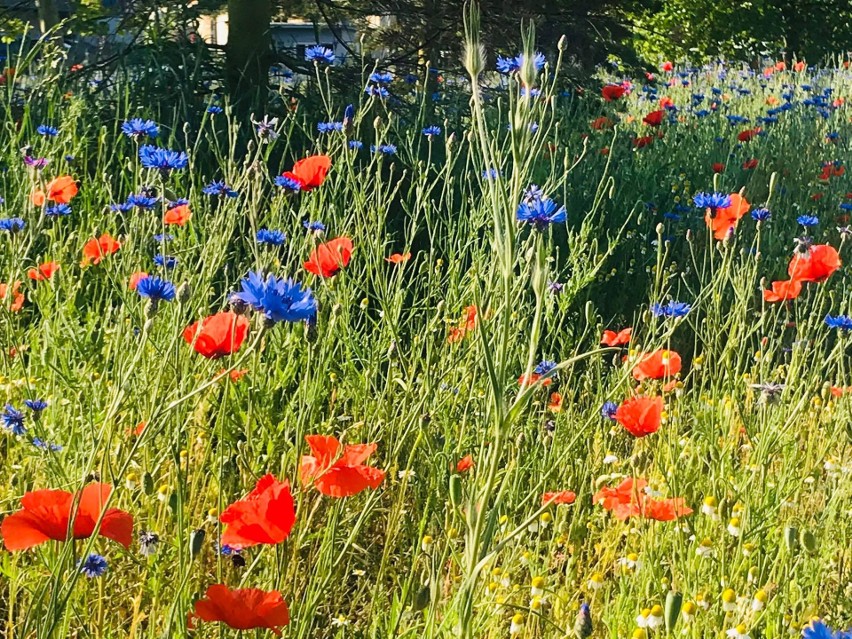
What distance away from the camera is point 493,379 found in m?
1.05

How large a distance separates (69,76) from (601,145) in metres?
2.59

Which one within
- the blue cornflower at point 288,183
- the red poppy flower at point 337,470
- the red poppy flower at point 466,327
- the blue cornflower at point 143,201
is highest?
the blue cornflower at point 143,201

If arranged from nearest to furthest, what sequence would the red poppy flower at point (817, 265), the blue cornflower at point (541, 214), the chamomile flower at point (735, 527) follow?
1. the blue cornflower at point (541, 214)
2. the chamomile flower at point (735, 527)
3. the red poppy flower at point (817, 265)

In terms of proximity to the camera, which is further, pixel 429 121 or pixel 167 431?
pixel 429 121

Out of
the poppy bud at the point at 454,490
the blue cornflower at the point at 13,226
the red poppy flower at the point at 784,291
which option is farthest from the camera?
the red poppy flower at the point at 784,291

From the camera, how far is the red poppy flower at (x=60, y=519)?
1160 millimetres

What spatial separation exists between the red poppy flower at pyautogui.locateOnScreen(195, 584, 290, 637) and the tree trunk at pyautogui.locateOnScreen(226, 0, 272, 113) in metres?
3.66

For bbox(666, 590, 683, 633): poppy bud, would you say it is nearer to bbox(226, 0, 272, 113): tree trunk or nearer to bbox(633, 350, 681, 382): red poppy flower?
bbox(633, 350, 681, 382): red poppy flower

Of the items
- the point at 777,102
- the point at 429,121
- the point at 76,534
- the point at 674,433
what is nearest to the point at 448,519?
the point at 674,433

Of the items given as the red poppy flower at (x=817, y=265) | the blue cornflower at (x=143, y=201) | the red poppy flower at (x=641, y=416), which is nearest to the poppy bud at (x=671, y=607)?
the red poppy flower at (x=641, y=416)

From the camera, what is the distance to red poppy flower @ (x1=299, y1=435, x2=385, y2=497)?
139 centimetres

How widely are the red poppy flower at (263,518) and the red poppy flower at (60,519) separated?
0.40 feet

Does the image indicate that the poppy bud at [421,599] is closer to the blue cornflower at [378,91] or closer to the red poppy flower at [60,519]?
the red poppy flower at [60,519]

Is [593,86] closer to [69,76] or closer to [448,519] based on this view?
[69,76]
